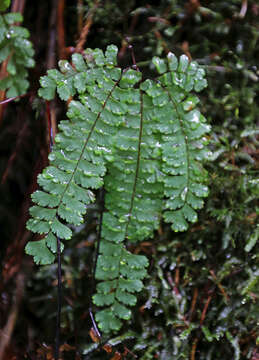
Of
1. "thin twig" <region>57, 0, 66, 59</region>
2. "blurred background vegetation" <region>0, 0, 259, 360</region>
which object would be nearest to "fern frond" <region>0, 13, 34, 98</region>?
"blurred background vegetation" <region>0, 0, 259, 360</region>

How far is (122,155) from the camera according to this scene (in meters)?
1.38

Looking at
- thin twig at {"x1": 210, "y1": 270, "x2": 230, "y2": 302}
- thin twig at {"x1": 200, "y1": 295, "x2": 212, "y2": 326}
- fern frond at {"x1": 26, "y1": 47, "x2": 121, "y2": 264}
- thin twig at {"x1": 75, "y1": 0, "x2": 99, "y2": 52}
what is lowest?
thin twig at {"x1": 200, "y1": 295, "x2": 212, "y2": 326}

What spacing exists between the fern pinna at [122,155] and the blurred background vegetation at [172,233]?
0.24 meters

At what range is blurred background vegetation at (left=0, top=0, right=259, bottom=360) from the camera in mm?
1471

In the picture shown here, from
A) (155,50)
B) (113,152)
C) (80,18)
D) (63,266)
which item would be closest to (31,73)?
(80,18)

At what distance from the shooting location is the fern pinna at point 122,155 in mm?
1289

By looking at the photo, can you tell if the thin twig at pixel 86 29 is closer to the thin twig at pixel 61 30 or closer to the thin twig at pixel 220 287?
the thin twig at pixel 61 30

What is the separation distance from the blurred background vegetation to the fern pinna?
0.24 metres

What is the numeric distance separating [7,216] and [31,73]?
824mm

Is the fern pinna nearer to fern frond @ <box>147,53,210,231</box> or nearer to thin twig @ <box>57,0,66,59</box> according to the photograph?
fern frond @ <box>147,53,210,231</box>

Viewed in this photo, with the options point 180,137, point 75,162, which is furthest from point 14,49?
point 180,137

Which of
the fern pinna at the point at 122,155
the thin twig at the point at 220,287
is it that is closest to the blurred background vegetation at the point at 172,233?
the thin twig at the point at 220,287

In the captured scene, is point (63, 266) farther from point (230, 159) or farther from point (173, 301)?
point (230, 159)

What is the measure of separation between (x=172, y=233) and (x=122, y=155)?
0.50 meters
